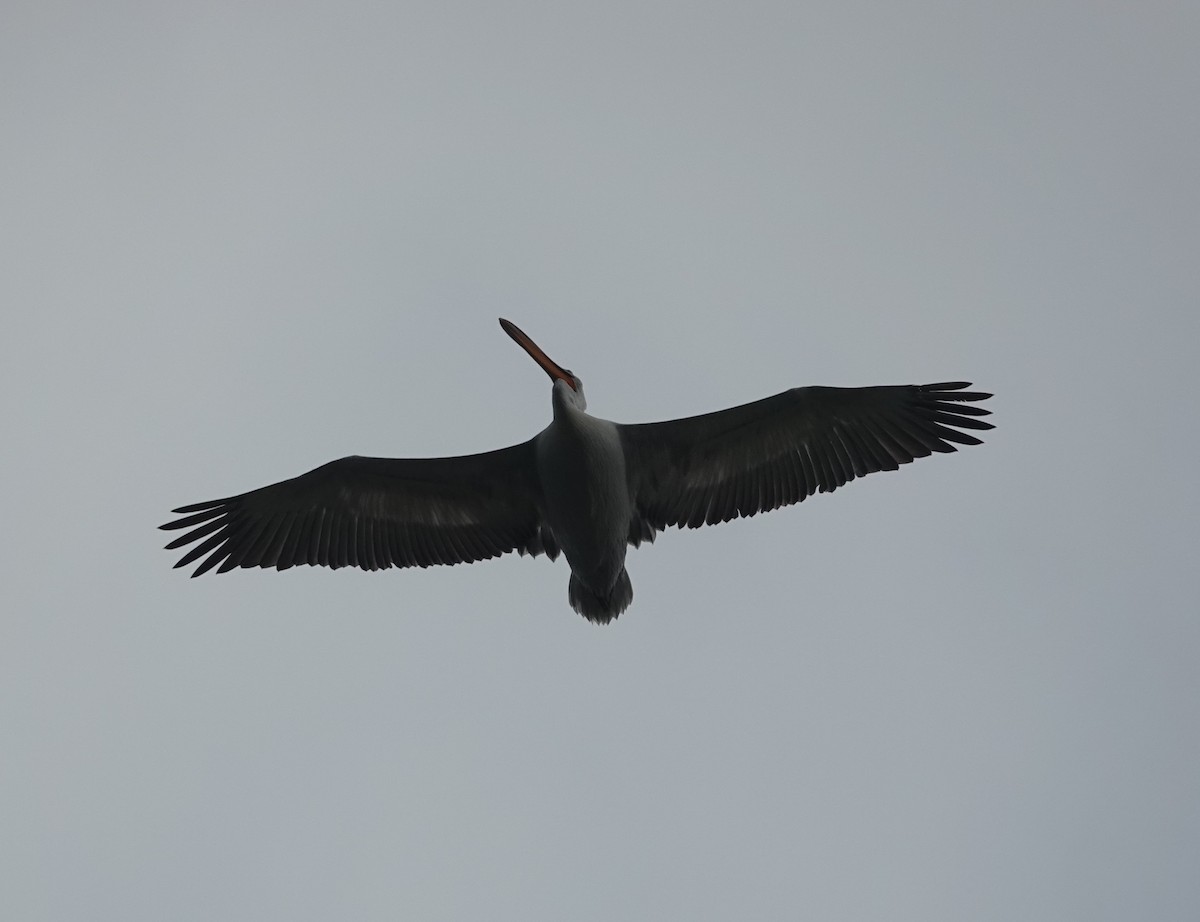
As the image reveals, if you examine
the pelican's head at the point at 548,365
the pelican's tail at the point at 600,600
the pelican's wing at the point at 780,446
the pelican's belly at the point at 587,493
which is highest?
the pelican's head at the point at 548,365

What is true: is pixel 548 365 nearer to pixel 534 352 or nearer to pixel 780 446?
pixel 534 352

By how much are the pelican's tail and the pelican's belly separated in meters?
0.12

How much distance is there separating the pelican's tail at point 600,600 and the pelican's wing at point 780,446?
1.51 feet

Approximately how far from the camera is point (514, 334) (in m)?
9.86

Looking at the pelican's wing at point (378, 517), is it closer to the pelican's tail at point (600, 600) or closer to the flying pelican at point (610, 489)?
the flying pelican at point (610, 489)

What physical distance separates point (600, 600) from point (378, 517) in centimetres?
192

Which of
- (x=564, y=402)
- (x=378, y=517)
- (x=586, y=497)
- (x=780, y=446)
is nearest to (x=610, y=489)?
(x=586, y=497)

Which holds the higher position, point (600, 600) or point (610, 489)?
point (610, 489)

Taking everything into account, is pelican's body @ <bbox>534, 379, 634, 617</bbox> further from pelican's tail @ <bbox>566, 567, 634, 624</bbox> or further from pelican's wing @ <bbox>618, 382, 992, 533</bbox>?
pelican's wing @ <bbox>618, 382, 992, 533</bbox>

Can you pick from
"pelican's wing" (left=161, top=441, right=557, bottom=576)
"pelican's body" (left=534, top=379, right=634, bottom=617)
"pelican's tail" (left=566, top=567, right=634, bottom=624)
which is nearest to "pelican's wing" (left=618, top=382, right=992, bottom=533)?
"pelican's body" (left=534, top=379, right=634, bottom=617)

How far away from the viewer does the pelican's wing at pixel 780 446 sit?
9766 millimetres

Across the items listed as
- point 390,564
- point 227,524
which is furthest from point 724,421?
point 227,524

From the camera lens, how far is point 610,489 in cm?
943

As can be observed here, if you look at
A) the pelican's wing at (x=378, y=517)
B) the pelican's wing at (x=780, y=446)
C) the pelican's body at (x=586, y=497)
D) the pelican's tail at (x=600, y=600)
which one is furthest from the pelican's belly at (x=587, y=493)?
the pelican's wing at (x=378, y=517)
